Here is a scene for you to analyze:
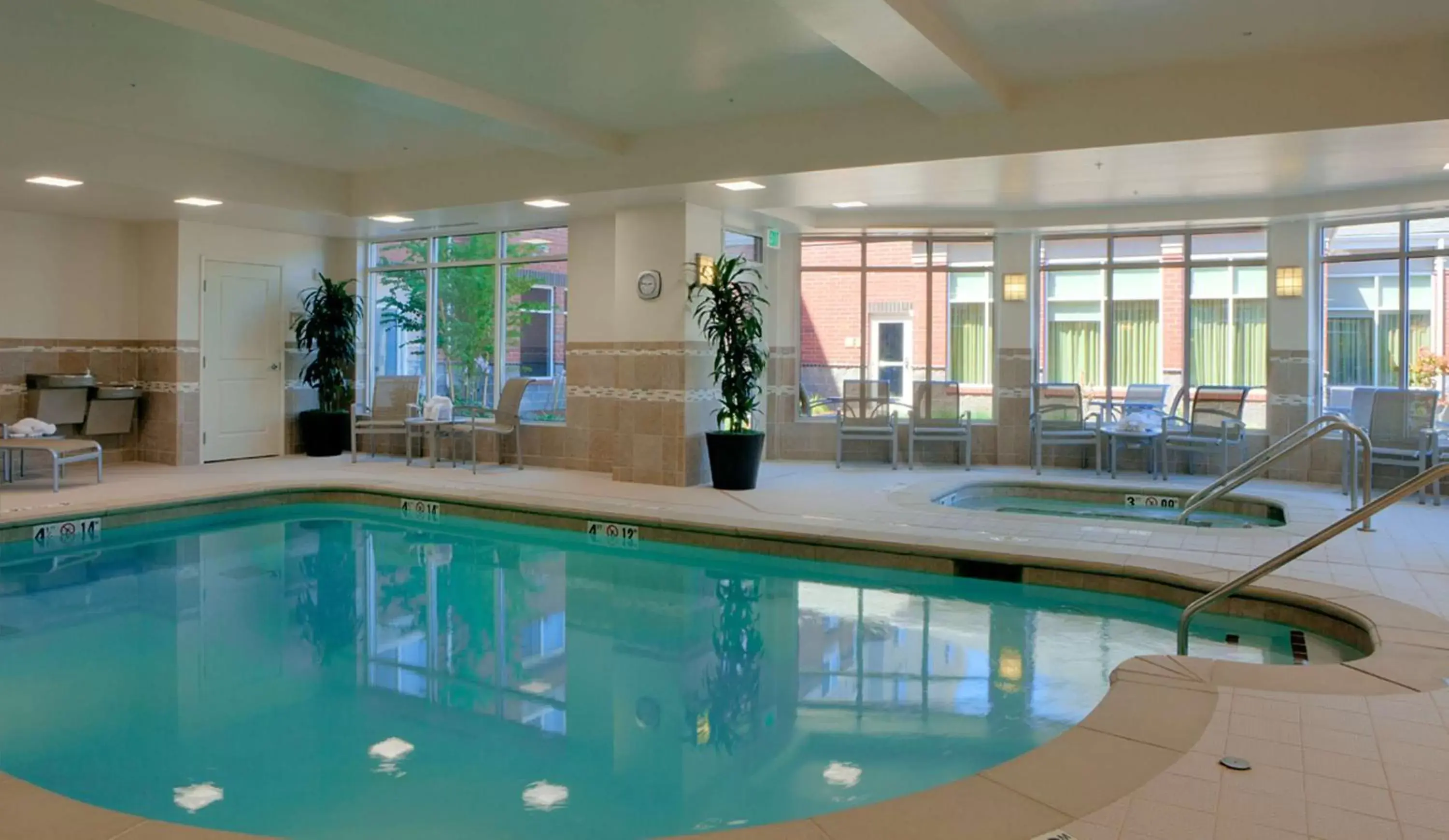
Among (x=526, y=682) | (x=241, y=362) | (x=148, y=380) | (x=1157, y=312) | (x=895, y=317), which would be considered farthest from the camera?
(x=895, y=317)

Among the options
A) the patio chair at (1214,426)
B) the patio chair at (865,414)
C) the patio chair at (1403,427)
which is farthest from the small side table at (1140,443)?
the patio chair at (865,414)

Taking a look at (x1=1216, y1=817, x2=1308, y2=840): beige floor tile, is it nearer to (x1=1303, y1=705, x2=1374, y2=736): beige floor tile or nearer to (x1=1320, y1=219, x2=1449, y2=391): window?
(x1=1303, y1=705, x2=1374, y2=736): beige floor tile

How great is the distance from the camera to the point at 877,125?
7.00 meters

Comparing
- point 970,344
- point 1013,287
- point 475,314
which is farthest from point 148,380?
point 1013,287

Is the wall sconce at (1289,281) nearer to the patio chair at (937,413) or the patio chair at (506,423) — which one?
the patio chair at (937,413)

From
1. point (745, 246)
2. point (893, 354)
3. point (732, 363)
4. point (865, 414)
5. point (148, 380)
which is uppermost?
point (745, 246)

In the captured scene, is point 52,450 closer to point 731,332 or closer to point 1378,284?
point 731,332

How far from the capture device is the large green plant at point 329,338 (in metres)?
10.8

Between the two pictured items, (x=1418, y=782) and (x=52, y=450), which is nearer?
(x=1418, y=782)

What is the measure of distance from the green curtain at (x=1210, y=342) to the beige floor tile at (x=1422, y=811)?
8.26 m

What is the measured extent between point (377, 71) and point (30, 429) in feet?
16.9

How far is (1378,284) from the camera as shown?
367 inches

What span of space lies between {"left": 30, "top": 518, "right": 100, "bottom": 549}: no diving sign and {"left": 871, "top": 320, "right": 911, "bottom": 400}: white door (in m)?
7.32

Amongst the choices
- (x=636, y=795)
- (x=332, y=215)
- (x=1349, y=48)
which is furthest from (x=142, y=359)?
(x=1349, y=48)
